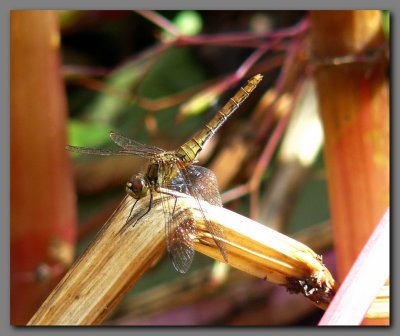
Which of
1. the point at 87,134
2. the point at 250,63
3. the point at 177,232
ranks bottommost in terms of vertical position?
the point at 87,134

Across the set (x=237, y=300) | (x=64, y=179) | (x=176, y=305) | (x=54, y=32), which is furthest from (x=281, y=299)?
(x=54, y=32)

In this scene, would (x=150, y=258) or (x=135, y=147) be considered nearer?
(x=150, y=258)

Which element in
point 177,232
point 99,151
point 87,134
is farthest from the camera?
point 87,134

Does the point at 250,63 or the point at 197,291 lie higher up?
the point at 250,63

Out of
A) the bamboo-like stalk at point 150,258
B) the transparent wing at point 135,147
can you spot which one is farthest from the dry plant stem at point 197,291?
the bamboo-like stalk at point 150,258

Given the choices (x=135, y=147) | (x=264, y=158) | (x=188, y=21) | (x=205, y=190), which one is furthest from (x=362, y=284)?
(x=188, y=21)

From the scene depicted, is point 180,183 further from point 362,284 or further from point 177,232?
point 362,284

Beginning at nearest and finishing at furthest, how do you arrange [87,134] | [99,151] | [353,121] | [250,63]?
[99,151] < [353,121] < [250,63] < [87,134]
